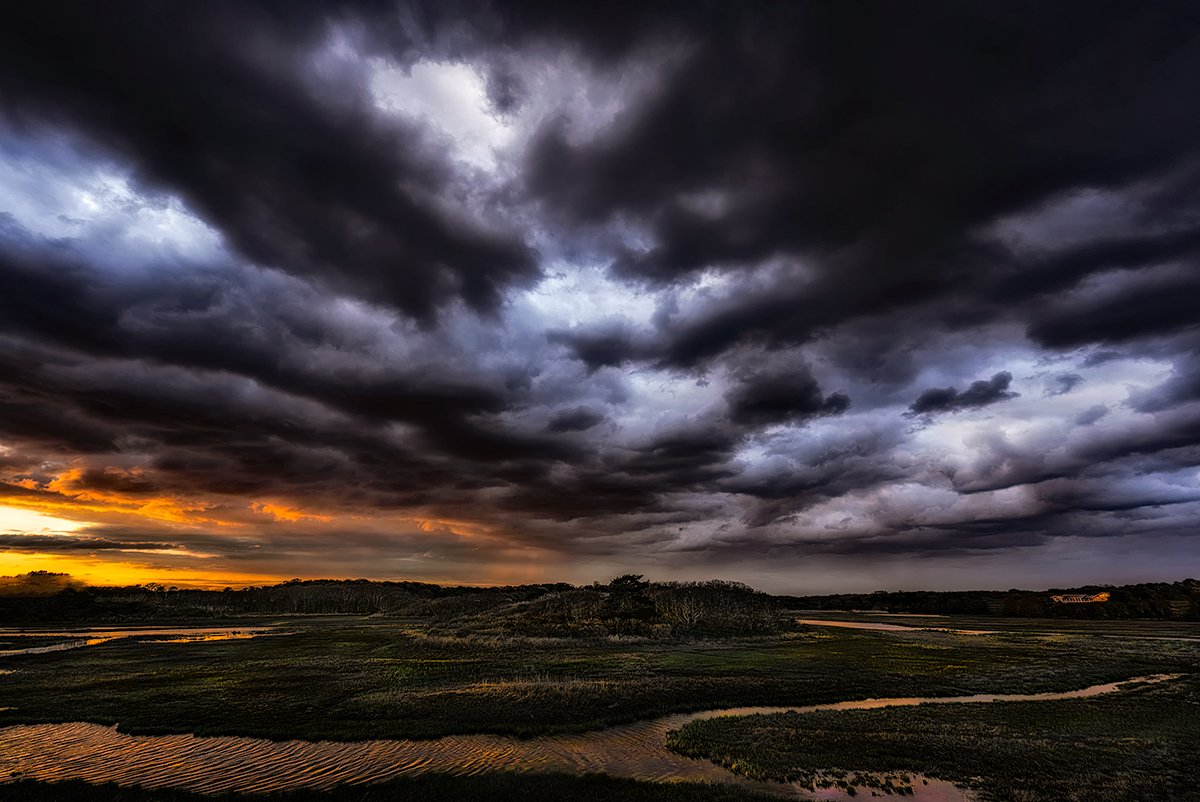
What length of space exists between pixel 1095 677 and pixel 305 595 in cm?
20232

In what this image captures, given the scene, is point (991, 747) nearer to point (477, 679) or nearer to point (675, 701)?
point (675, 701)

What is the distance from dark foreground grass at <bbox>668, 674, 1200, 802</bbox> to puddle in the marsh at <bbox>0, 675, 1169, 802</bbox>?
149 cm

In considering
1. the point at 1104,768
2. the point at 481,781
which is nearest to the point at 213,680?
the point at 481,781

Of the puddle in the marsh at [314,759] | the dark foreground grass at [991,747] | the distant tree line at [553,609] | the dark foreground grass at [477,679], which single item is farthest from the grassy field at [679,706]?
the distant tree line at [553,609]

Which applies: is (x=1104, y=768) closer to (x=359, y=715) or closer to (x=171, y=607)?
(x=359, y=715)

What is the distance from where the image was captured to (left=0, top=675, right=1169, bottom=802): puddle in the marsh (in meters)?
17.6

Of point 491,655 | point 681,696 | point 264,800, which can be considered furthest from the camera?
point 491,655

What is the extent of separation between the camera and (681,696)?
31656mm

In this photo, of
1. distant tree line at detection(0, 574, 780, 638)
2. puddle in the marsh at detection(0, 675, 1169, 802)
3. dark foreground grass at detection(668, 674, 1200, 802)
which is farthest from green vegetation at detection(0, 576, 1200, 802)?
distant tree line at detection(0, 574, 780, 638)

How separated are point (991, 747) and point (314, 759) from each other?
26.5 meters

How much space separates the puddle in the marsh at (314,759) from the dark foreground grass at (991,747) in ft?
4.90

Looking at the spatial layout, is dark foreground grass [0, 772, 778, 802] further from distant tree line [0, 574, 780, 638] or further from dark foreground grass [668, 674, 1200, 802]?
distant tree line [0, 574, 780, 638]

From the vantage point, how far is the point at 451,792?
15641 millimetres

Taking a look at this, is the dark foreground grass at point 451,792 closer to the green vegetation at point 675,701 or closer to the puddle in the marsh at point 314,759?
the green vegetation at point 675,701
